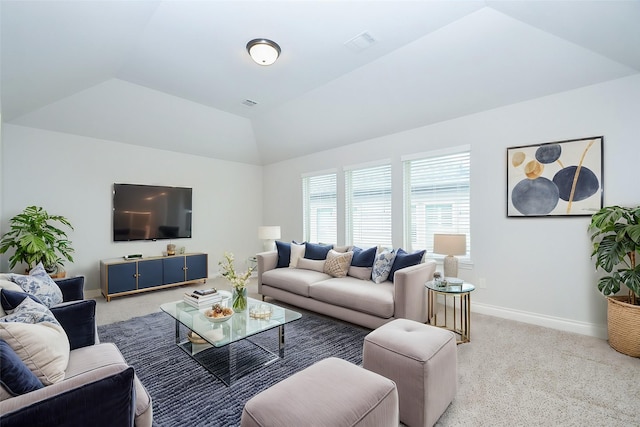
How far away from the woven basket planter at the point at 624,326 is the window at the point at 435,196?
4.61 feet

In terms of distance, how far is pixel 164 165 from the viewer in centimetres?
538

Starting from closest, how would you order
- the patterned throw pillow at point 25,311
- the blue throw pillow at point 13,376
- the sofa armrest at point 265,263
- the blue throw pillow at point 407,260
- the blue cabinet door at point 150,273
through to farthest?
the blue throw pillow at point 13,376 → the patterned throw pillow at point 25,311 → the blue throw pillow at point 407,260 → the sofa armrest at point 265,263 → the blue cabinet door at point 150,273

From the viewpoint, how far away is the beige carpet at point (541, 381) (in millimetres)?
1796

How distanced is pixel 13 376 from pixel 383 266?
3.10 metres

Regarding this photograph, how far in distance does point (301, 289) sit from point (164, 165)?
3661mm

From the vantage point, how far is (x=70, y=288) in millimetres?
2518

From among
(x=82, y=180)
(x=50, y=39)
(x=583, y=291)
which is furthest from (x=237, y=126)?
(x=583, y=291)

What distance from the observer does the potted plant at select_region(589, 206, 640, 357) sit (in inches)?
96.6

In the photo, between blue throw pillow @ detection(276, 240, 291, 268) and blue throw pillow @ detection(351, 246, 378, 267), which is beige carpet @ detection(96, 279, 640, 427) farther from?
blue throw pillow @ detection(276, 240, 291, 268)

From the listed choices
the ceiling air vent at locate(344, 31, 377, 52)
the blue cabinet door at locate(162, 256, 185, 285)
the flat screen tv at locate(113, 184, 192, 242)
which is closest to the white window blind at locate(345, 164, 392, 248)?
the ceiling air vent at locate(344, 31, 377, 52)

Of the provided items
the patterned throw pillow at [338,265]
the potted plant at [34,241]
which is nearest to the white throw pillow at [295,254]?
the patterned throw pillow at [338,265]

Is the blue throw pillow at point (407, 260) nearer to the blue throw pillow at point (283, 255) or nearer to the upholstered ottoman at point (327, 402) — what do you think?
the blue throw pillow at point (283, 255)

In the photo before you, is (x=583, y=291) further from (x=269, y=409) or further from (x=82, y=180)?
(x=82, y=180)

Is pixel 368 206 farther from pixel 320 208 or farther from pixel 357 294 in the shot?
pixel 357 294
